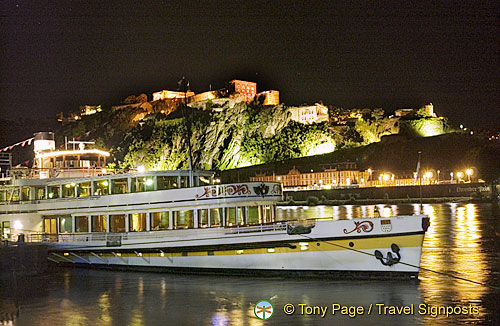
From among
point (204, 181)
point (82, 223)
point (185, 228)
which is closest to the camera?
point (185, 228)

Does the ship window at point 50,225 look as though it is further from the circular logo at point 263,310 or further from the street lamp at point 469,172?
the street lamp at point 469,172

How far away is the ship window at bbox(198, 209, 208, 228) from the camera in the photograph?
74.4ft

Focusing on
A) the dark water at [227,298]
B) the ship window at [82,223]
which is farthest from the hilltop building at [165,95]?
the dark water at [227,298]

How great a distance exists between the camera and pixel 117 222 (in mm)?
25016

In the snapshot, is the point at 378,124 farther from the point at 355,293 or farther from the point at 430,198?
the point at 355,293

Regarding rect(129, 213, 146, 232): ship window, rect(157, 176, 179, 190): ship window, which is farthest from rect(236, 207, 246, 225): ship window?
rect(129, 213, 146, 232): ship window

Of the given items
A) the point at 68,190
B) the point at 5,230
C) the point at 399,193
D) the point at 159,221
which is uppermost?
the point at 68,190

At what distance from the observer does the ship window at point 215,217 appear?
22.4 meters

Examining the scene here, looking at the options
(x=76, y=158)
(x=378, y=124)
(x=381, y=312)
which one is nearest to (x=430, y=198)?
(x=378, y=124)

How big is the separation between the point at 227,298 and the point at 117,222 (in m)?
9.38

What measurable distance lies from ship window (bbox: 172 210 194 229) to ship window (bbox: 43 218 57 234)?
780 cm

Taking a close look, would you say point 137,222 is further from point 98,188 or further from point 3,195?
point 3,195

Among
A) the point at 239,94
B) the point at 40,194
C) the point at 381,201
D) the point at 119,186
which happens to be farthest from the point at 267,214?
the point at 239,94

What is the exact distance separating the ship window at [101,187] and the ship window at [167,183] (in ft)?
11.2
